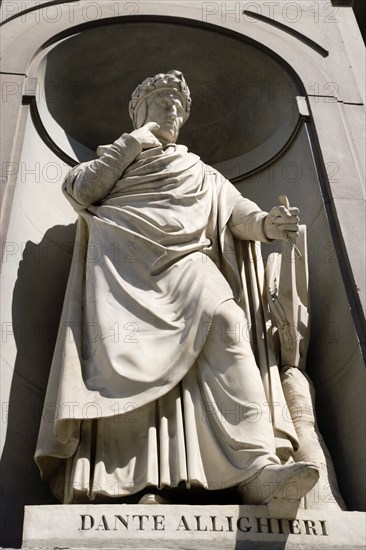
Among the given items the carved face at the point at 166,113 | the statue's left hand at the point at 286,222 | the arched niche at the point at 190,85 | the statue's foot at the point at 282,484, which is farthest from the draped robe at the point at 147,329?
the arched niche at the point at 190,85

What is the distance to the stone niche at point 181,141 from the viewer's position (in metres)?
5.39

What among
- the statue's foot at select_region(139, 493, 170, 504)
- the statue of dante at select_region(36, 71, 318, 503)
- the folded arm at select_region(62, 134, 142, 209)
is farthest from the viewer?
the folded arm at select_region(62, 134, 142, 209)

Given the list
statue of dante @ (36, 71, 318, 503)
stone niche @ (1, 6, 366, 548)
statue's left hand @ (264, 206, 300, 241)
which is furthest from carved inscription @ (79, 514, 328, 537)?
statue's left hand @ (264, 206, 300, 241)

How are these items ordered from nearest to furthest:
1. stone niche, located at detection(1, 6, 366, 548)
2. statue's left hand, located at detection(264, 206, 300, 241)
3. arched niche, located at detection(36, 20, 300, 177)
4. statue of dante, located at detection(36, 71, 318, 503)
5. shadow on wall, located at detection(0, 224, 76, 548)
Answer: statue of dante, located at detection(36, 71, 318, 503) → shadow on wall, located at detection(0, 224, 76, 548) → statue's left hand, located at detection(264, 206, 300, 241) → stone niche, located at detection(1, 6, 366, 548) → arched niche, located at detection(36, 20, 300, 177)

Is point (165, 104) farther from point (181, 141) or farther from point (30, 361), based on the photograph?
point (30, 361)

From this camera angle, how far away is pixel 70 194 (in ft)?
19.0

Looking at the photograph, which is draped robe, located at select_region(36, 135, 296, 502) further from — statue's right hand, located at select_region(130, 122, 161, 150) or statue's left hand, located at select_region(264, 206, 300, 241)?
statue's left hand, located at select_region(264, 206, 300, 241)

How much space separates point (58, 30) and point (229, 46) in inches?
58.4

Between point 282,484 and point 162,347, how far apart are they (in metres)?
1.07

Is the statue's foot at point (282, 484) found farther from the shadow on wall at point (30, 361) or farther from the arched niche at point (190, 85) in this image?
the arched niche at point (190, 85)

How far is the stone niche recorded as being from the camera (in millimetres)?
5391

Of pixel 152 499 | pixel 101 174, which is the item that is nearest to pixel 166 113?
pixel 101 174

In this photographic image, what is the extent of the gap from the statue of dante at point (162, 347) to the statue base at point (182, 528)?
0.17m

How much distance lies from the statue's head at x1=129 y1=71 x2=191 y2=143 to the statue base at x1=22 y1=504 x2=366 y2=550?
9.80ft
